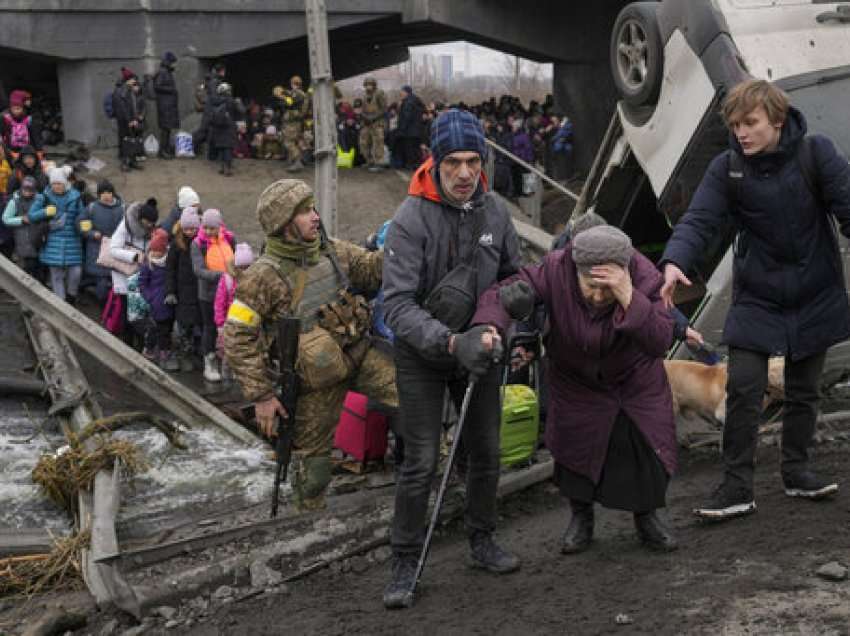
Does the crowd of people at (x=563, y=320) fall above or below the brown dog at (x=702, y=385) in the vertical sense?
above

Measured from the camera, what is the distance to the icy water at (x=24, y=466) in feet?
18.4

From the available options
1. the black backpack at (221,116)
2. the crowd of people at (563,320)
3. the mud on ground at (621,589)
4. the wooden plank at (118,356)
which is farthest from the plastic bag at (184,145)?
the mud on ground at (621,589)

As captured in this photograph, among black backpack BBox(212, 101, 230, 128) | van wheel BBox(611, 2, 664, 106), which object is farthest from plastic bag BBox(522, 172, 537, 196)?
van wheel BBox(611, 2, 664, 106)

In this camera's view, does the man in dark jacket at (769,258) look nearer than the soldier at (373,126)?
Yes

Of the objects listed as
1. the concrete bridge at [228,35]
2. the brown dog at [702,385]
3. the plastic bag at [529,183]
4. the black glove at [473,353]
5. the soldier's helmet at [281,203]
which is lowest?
the brown dog at [702,385]

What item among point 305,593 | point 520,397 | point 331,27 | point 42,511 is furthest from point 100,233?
point 331,27

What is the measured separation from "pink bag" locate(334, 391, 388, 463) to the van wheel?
9.98 ft

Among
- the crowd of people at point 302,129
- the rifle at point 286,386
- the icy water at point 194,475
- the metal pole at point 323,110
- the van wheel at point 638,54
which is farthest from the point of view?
the crowd of people at point 302,129

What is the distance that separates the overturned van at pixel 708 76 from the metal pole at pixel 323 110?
2128 millimetres

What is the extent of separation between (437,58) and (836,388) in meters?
112

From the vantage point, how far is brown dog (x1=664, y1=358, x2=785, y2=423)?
5844 mm

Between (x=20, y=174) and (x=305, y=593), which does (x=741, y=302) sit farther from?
(x=20, y=174)

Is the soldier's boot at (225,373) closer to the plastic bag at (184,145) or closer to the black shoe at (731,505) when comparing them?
the black shoe at (731,505)

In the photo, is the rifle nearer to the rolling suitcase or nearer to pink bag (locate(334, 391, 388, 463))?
pink bag (locate(334, 391, 388, 463))
